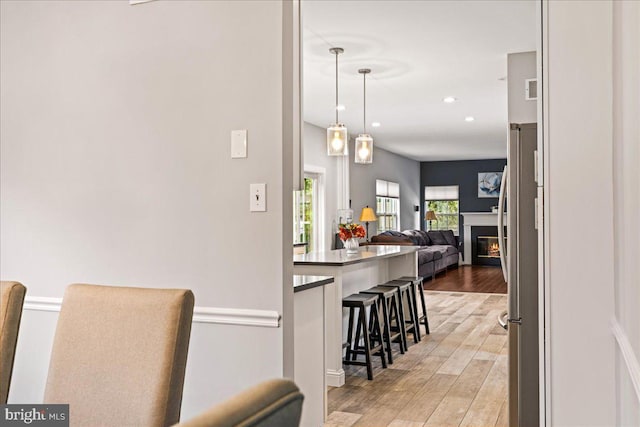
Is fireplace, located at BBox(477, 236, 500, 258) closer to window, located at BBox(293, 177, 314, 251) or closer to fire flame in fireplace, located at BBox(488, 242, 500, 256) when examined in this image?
fire flame in fireplace, located at BBox(488, 242, 500, 256)

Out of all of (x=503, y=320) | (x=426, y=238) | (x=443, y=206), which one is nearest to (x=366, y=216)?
(x=426, y=238)

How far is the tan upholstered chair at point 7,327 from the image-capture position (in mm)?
1475

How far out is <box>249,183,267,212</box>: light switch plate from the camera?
2.18 m

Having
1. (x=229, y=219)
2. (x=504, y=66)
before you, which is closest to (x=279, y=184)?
(x=229, y=219)

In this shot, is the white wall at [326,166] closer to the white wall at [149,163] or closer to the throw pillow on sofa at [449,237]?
the throw pillow on sofa at [449,237]

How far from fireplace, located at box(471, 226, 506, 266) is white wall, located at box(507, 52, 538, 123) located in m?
8.94

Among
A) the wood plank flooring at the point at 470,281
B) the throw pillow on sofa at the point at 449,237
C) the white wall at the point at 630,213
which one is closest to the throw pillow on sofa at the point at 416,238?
the wood plank flooring at the point at 470,281

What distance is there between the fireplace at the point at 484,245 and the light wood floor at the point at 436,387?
7.71 m

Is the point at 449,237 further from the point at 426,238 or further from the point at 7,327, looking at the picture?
the point at 7,327

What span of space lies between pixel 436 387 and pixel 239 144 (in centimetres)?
253

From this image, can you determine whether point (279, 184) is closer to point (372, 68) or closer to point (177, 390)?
point (177, 390)

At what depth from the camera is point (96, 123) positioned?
2494mm

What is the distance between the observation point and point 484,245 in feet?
44.4

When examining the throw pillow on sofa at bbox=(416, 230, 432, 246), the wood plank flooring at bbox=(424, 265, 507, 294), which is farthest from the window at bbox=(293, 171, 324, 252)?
the throw pillow on sofa at bbox=(416, 230, 432, 246)
